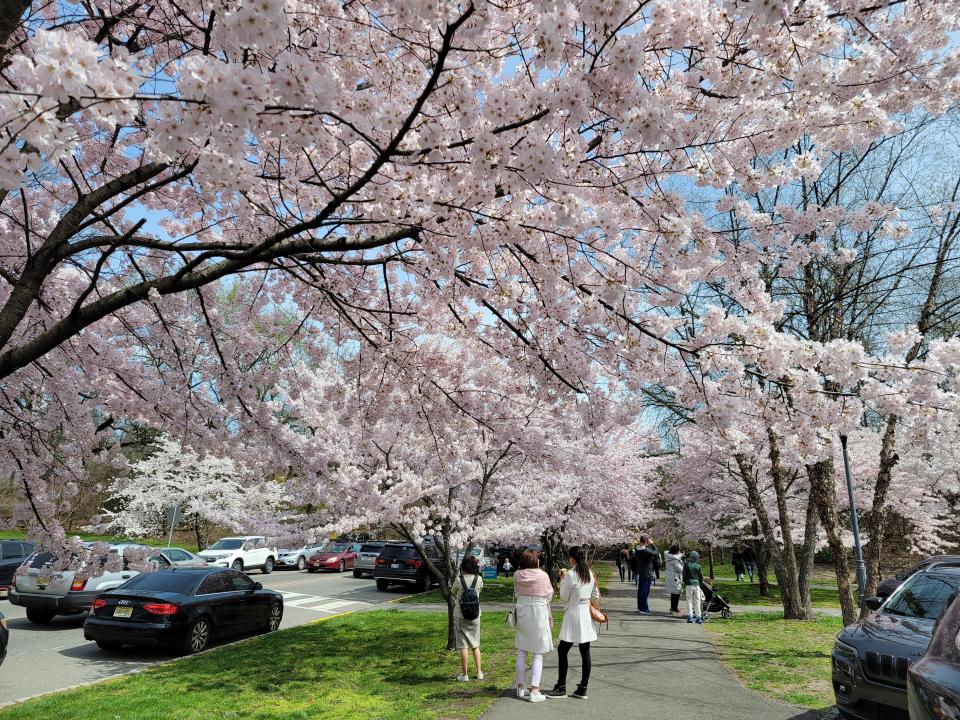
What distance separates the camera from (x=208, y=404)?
267 inches

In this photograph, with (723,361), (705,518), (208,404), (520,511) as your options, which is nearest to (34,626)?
(208,404)

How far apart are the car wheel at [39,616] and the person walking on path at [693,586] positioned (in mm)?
13185

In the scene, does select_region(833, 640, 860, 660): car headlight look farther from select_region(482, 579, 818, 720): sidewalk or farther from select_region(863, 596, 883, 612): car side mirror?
select_region(863, 596, 883, 612): car side mirror

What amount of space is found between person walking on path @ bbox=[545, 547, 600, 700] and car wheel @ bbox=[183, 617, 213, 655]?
20.9 ft

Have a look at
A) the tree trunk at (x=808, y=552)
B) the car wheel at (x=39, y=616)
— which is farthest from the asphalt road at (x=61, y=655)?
the tree trunk at (x=808, y=552)

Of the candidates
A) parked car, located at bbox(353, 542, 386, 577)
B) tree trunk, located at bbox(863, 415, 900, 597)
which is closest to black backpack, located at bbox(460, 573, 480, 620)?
tree trunk, located at bbox(863, 415, 900, 597)

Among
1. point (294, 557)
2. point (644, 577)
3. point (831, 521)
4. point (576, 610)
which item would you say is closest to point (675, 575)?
point (644, 577)

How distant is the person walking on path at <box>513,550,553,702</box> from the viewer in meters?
6.53

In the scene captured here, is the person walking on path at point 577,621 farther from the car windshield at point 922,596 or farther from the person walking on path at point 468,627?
the car windshield at point 922,596

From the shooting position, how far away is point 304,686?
778 centimetres

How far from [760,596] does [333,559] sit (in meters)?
18.7

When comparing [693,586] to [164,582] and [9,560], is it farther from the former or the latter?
[9,560]

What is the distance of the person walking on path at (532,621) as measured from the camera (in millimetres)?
6531

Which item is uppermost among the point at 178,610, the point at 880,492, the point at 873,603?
the point at 880,492
